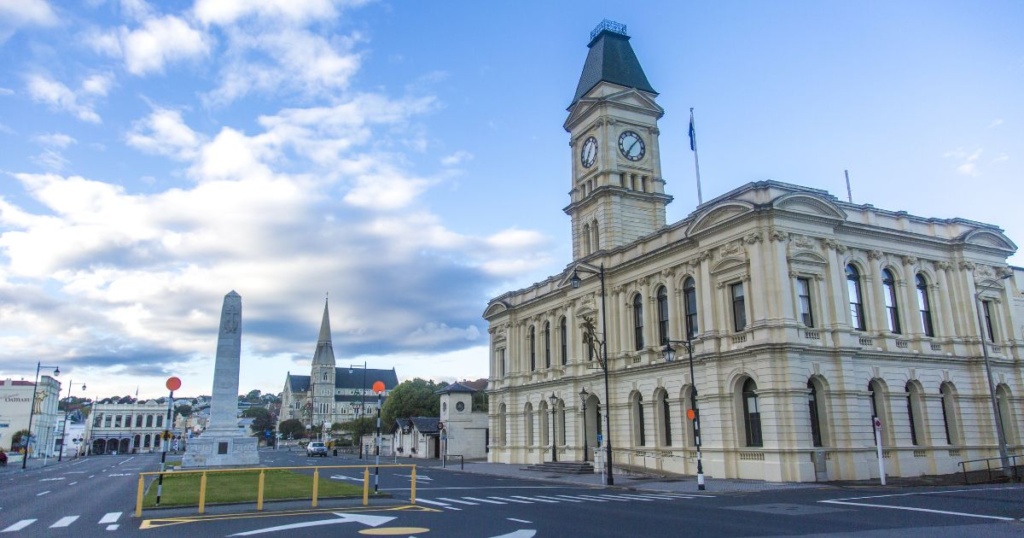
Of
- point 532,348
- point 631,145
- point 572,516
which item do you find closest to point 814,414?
point 572,516

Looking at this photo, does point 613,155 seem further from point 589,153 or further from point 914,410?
point 914,410

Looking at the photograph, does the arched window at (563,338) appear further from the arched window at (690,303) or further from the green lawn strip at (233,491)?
the green lawn strip at (233,491)

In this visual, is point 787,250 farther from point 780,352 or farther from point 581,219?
point 581,219

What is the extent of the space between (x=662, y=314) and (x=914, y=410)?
45.9 feet

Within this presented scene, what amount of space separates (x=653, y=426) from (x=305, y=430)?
148 metres

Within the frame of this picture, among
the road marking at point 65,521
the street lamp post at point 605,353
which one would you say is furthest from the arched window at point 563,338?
the road marking at point 65,521

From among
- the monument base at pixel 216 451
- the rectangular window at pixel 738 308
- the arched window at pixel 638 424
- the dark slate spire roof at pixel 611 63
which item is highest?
the dark slate spire roof at pixel 611 63

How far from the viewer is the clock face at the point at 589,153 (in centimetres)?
5019

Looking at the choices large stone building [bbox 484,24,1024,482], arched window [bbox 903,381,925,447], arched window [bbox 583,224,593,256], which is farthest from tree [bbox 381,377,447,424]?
arched window [bbox 903,381,925,447]

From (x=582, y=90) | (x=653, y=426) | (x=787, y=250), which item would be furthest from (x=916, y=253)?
(x=582, y=90)

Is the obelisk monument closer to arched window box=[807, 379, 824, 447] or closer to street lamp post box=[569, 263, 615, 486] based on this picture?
street lamp post box=[569, 263, 615, 486]

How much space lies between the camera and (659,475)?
36625mm

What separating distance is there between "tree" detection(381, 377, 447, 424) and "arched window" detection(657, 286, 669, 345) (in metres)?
63.6

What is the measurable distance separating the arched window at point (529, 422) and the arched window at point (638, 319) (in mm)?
14709
